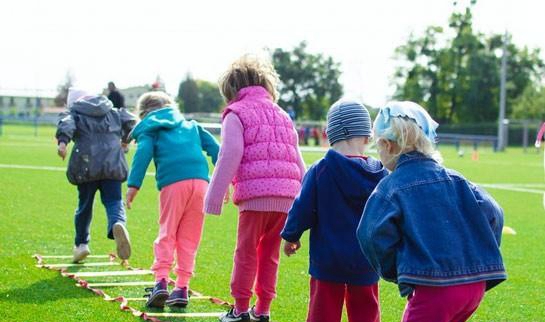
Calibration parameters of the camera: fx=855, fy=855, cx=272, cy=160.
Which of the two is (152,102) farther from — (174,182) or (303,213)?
(303,213)

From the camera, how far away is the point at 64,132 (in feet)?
24.6

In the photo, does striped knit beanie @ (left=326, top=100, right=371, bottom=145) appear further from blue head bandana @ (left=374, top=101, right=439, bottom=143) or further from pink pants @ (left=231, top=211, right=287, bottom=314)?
pink pants @ (left=231, top=211, right=287, bottom=314)

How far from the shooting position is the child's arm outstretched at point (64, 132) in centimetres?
748

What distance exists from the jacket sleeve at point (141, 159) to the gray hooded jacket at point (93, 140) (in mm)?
1357

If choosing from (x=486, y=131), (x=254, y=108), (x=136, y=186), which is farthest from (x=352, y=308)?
(x=486, y=131)

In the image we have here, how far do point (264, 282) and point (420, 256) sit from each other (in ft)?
8.13

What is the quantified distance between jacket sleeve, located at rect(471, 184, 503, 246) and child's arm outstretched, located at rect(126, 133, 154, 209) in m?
3.16

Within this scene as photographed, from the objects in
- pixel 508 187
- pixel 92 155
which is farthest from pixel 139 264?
pixel 508 187

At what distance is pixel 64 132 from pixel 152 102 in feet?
4.23

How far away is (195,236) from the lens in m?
6.46

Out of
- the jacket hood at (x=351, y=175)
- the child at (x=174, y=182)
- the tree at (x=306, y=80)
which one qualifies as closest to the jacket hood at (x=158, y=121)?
the child at (x=174, y=182)

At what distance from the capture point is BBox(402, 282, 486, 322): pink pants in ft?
11.6

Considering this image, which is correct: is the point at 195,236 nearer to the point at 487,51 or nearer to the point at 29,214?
the point at 29,214

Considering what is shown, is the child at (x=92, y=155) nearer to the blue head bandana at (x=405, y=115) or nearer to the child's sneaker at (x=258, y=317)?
the child's sneaker at (x=258, y=317)
